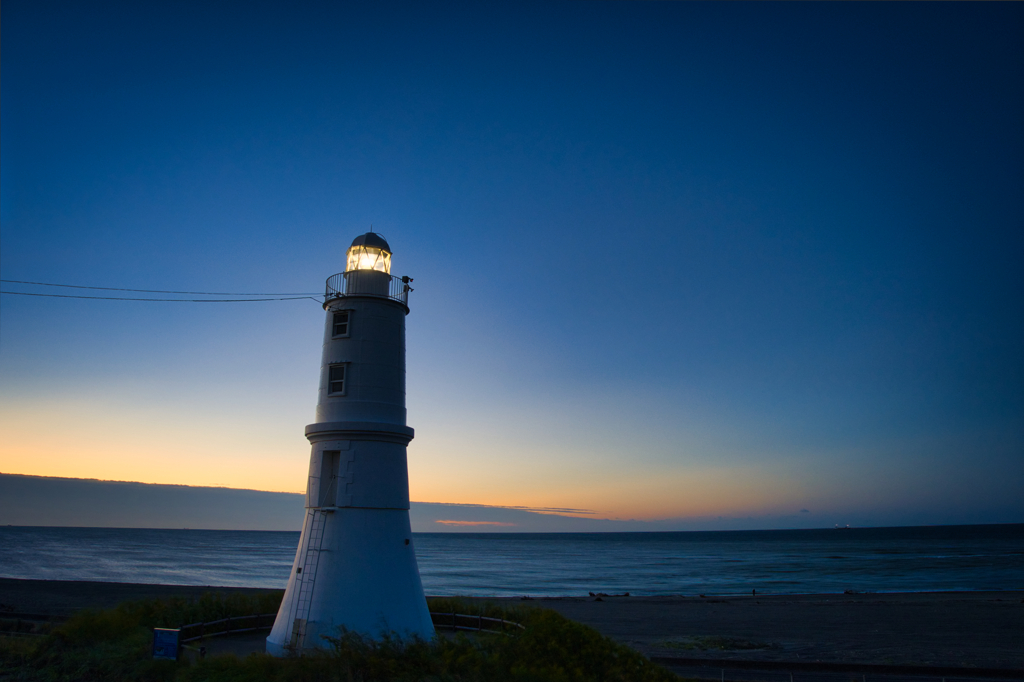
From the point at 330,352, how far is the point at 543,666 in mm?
6720

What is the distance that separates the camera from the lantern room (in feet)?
40.9

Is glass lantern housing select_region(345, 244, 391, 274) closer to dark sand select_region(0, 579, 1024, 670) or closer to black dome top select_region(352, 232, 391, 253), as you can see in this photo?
black dome top select_region(352, 232, 391, 253)

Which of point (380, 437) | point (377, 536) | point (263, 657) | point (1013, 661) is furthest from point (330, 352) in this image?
point (1013, 661)

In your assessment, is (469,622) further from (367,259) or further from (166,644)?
(367,259)

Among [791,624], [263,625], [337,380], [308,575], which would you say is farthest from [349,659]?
[791,624]

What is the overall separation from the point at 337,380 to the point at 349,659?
4909 millimetres

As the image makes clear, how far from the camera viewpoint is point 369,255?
12508mm

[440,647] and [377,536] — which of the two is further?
[377,536]

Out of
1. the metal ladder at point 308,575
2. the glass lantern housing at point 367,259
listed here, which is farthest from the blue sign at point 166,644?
the glass lantern housing at point 367,259

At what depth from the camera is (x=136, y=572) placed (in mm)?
59188

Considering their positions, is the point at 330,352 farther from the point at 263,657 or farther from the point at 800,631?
the point at 800,631

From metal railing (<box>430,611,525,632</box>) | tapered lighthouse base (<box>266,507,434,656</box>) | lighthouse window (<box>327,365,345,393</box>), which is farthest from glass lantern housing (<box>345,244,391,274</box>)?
metal railing (<box>430,611,525,632</box>)

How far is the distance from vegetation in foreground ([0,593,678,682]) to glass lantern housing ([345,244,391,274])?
22.0ft

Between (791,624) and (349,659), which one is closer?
(349,659)
